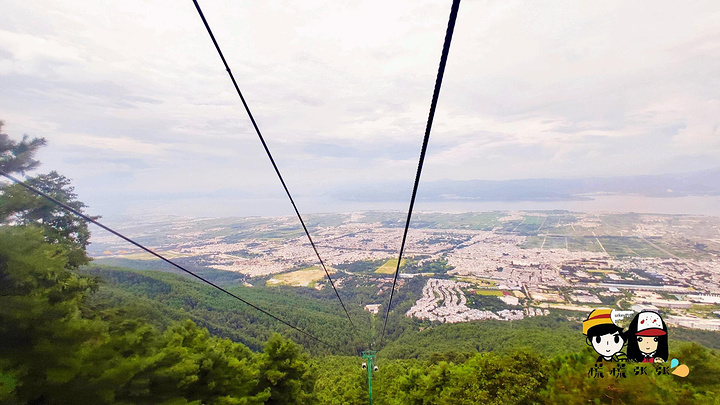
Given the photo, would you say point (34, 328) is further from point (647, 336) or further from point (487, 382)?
point (487, 382)

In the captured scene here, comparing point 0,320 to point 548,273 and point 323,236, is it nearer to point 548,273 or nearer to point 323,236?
point 548,273

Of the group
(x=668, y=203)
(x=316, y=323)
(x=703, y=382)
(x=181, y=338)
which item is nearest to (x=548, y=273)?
(x=316, y=323)

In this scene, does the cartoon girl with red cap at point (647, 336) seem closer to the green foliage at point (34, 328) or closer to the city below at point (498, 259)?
the green foliage at point (34, 328)

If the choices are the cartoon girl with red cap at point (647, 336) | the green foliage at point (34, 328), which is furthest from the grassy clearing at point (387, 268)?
the green foliage at point (34, 328)

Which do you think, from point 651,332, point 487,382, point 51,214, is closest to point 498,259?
point 487,382

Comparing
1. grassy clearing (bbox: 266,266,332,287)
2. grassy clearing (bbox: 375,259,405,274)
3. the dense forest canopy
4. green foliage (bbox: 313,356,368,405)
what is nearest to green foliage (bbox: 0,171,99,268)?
the dense forest canopy

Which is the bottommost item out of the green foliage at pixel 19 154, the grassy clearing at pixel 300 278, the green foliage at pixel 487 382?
the grassy clearing at pixel 300 278
